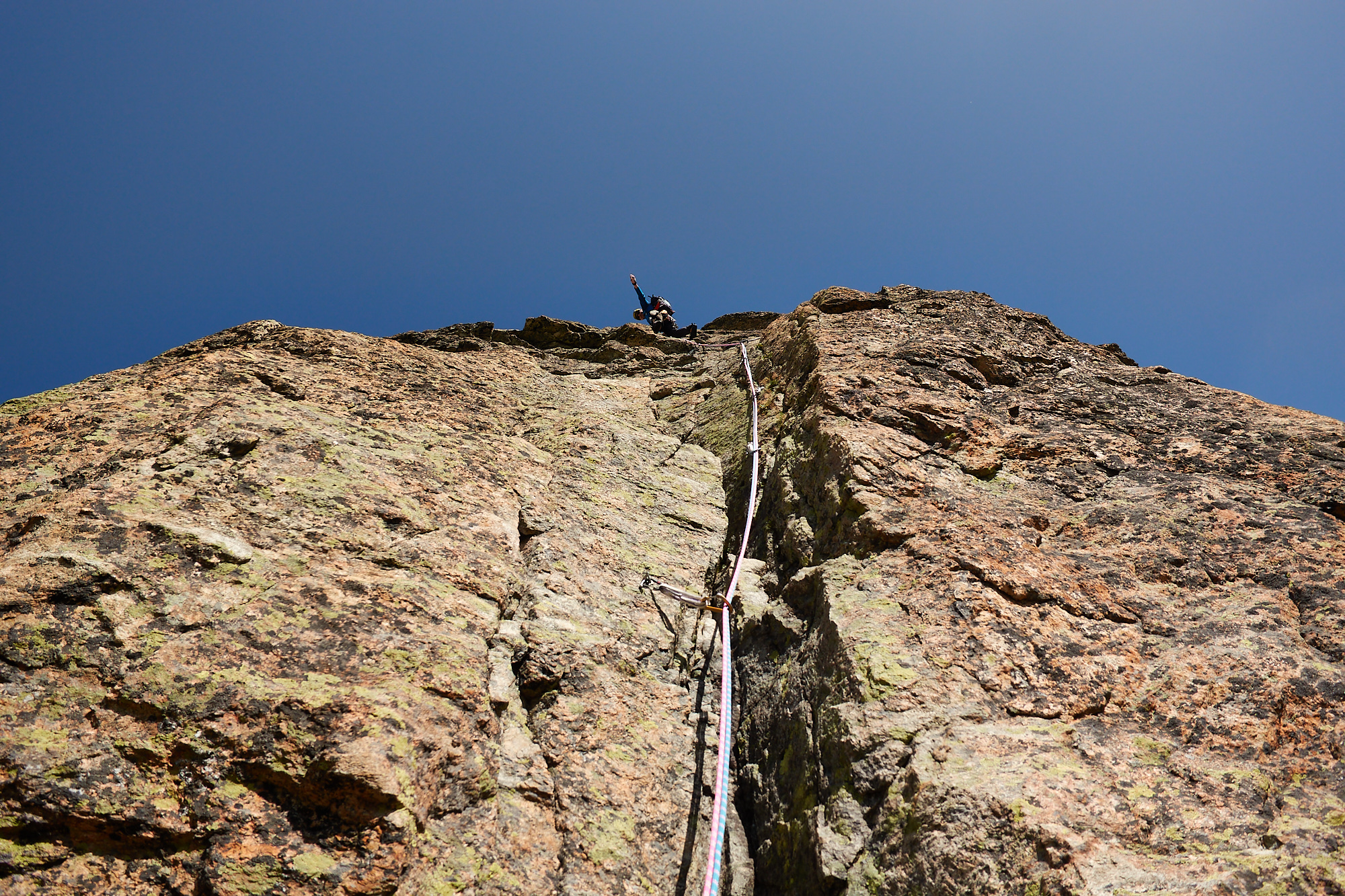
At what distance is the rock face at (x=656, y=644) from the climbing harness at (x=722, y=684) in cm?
16

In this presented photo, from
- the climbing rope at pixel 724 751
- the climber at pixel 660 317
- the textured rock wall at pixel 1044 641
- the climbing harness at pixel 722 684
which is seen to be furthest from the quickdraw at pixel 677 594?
the climber at pixel 660 317

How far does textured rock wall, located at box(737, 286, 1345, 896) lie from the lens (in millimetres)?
3199

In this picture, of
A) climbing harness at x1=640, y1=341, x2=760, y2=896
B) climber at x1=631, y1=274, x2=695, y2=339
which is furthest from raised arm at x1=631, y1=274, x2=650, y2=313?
climbing harness at x1=640, y1=341, x2=760, y2=896

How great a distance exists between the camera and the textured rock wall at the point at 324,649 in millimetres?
3223

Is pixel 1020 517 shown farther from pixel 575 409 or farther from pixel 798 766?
pixel 575 409

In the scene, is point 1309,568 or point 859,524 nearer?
point 1309,568

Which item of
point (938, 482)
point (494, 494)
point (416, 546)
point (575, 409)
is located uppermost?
point (575, 409)

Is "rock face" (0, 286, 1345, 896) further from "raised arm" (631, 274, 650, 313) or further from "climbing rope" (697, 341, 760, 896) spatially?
"raised arm" (631, 274, 650, 313)

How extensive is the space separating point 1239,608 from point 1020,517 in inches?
57.3

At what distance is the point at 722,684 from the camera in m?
4.86

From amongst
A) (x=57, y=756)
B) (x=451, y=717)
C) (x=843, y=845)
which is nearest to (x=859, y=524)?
(x=843, y=845)

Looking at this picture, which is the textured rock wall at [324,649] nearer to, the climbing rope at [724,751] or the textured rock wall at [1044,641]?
the climbing rope at [724,751]

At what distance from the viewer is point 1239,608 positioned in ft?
14.1

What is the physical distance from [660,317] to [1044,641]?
43.2 feet
